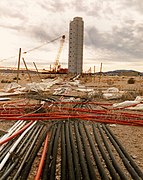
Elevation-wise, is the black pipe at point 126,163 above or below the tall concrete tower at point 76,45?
below

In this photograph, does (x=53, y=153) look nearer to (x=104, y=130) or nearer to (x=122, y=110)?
(x=104, y=130)

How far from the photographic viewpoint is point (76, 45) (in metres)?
78.0

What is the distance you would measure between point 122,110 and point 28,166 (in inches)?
229

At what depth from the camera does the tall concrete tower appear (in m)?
76.8

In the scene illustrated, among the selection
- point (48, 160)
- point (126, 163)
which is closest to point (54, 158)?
point (48, 160)

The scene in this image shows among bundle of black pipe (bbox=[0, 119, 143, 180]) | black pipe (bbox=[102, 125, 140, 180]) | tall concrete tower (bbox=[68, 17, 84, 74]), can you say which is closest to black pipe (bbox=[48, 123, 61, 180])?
bundle of black pipe (bbox=[0, 119, 143, 180])

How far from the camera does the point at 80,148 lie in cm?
386

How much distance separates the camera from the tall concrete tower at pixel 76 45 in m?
76.8

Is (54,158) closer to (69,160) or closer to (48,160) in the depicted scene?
(48,160)

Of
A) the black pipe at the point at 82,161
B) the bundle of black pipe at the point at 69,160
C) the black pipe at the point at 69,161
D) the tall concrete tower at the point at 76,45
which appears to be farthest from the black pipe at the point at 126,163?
the tall concrete tower at the point at 76,45

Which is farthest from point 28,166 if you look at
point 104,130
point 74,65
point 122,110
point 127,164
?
point 74,65

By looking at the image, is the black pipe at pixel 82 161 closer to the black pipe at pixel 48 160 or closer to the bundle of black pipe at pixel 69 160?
the bundle of black pipe at pixel 69 160

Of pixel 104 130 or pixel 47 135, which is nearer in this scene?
pixel 47 135

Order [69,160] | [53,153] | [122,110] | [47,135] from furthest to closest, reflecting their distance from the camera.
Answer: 1. [122,110]
2. [47,135]
3. [53,153]
4. [69,160]
